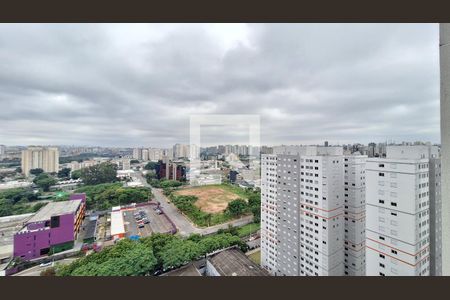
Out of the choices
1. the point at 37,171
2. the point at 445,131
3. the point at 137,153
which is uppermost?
the point at 445,131

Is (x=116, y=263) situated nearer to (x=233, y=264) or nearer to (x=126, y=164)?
(x=233, y=264)

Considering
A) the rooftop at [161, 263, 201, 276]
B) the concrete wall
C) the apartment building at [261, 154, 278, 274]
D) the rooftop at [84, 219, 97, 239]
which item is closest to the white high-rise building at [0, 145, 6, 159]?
the rooftop at [84, 219, 97, 239]

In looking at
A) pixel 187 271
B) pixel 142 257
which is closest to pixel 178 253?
Result: pixel 187 271

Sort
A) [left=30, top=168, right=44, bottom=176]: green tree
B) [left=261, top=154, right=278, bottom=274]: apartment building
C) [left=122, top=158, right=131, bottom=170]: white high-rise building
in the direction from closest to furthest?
[left=261, top=154, right=278, bottom=274]: apartment building → [left=30, top=168, right=44, bottom=176]: green tree → [left=122, top=158, right=131, bottom=170]: white high-rise building

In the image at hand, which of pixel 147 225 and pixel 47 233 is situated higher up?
pixel 47 233

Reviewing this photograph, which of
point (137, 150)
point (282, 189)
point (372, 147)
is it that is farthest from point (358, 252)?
point (137, 150)

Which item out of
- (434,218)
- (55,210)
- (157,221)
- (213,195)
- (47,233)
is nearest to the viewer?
(434,218)

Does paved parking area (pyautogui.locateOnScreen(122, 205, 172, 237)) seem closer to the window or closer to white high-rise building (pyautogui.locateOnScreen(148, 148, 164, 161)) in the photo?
the window
